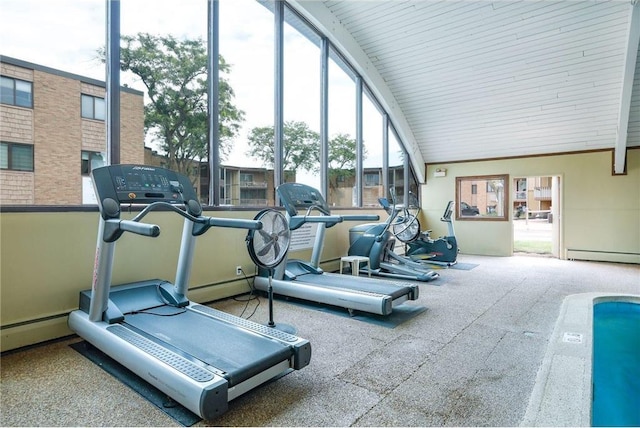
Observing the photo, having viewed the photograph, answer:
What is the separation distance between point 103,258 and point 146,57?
233 cm

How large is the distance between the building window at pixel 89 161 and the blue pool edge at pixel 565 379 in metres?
3.84

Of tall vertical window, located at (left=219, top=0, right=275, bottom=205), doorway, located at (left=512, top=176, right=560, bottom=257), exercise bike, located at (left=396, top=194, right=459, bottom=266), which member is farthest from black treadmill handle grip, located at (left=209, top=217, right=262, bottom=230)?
doorway, located at (left=512, top=176, right=560, bottom=257)

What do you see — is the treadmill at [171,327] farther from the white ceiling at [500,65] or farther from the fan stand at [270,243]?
the white ceiling at [500,65]

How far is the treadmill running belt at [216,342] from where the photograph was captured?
1.99 meters

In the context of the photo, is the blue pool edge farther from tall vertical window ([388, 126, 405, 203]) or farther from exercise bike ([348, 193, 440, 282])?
tall vertical window ([388, 126, 405, 203])

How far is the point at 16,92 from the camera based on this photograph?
294cm

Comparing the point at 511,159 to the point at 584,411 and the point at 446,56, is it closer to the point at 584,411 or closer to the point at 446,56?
the point at 446,56

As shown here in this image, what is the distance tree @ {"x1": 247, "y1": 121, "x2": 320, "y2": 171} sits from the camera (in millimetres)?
4992

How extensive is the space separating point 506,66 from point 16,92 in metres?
6.99

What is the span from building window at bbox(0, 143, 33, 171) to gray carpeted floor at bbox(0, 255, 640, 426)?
4.81 ft

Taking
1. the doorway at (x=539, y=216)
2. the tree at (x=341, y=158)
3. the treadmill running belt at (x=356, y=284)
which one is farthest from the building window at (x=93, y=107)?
the doorway at (x=539, y=216)

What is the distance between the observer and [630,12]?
4.97 meters

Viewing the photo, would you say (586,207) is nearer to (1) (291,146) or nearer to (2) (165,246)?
(1) (291,146)

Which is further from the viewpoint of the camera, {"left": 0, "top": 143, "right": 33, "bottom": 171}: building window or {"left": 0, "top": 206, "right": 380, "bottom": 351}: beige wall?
{"left": 0, "top": 143, "right": 33, "bottom": 171}: building window
